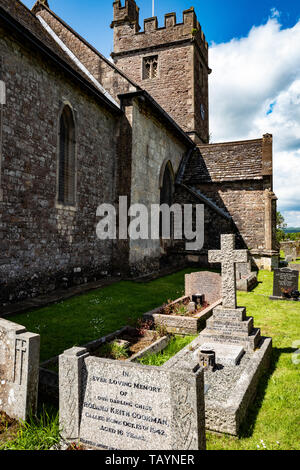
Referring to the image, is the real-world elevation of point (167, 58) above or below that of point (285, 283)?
above

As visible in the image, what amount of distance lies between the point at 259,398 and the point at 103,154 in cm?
983

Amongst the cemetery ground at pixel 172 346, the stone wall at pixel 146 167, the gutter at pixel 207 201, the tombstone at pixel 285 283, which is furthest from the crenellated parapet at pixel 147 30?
the tombstone at pixel 285 283

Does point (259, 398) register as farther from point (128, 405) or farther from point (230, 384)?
point (128, 405)

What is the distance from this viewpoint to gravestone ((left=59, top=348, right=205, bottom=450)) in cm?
246

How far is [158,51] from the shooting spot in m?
21.5

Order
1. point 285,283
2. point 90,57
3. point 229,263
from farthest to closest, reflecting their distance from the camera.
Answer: point 90,57 < point 285,283 < point 229,263

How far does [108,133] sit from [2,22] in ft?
17.5

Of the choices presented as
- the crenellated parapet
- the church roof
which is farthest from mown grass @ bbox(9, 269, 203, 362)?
the crenellated parapet

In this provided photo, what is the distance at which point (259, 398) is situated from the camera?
3994 mm

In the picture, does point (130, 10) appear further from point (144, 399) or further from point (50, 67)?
point (144, 399)

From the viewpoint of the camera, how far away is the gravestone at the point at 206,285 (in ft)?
27.1

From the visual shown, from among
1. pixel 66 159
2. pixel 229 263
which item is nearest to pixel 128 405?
pixel 229 263

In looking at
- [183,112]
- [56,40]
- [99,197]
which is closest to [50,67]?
[99,197]

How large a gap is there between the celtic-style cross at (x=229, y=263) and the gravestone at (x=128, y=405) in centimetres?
343
